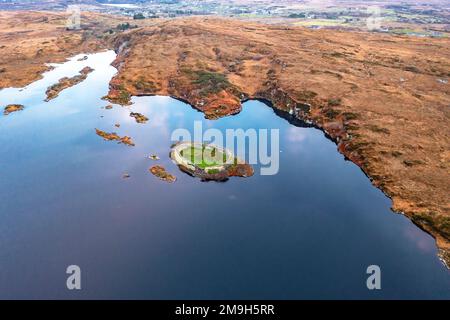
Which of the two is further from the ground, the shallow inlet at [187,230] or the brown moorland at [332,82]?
the brown moorland at [332,82]

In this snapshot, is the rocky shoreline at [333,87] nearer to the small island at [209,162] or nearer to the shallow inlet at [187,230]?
the shallow inlet at [187,230]

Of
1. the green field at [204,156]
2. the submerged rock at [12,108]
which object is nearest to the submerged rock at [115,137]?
the green field at [204,156]

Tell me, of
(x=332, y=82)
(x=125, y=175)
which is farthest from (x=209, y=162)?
(x=332, y=82)

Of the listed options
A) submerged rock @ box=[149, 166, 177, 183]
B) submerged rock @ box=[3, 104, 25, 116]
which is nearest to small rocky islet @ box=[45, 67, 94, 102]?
submerged rock @ box=[3, 104, 25, 116]

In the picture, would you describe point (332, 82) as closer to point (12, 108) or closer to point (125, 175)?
point (125, 175)

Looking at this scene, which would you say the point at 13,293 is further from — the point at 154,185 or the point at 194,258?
the point at 154,185
